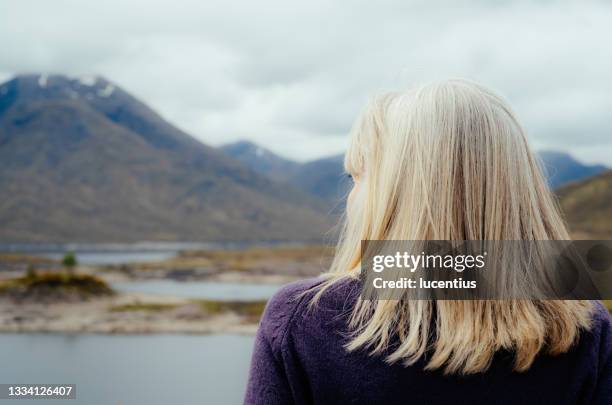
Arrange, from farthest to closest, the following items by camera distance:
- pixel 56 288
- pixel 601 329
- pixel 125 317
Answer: pixel 56 288 → pixel 125 317 → pixel 601 329

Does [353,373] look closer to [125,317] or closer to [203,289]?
[125,317]

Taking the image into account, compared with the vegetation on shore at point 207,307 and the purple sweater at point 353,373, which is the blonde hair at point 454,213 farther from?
the vegetation on shore at point 207,307

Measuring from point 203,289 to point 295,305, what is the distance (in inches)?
2482

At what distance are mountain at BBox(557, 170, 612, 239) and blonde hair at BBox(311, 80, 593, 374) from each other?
133639 millimetres

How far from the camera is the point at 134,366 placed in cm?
3086

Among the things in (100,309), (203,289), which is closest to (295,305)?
(100,309)

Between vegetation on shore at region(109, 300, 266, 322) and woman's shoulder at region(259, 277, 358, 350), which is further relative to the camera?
vegetation on shore at region(109, 300, 266, 322)

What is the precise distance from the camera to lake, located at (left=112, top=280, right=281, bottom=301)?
56.4 metres

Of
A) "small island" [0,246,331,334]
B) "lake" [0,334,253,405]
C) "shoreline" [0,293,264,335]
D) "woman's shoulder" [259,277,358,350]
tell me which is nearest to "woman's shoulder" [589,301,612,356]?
"woman's shoulder" [259,277,358,350]

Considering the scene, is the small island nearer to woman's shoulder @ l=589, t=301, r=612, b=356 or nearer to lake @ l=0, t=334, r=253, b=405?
lake @ l=0, t=334, r=253, b=405

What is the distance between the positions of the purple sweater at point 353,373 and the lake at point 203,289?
2036 inches

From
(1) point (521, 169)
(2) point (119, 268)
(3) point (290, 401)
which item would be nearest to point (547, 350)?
(1) point (521, 169)

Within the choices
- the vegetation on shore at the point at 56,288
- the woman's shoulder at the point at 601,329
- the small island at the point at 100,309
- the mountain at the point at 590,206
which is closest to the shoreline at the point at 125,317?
the small island at the point at 100,309

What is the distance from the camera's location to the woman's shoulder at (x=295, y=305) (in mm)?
2059
